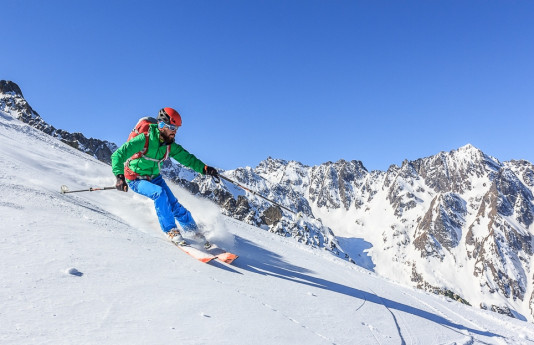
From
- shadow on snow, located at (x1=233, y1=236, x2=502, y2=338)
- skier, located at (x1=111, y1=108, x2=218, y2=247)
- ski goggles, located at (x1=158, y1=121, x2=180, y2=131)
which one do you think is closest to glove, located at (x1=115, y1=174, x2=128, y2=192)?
skier, located at (x1=111, y1=108, x2=218, y2=247)

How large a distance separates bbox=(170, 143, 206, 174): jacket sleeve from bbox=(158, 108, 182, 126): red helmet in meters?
0.95

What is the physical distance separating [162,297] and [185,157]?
541 cm

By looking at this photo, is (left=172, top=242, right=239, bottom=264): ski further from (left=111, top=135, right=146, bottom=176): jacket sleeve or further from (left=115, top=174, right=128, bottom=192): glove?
(left=111, top=135, right=146, bottom=176): jacket sleeve

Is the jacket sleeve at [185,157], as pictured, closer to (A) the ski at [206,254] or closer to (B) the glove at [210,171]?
(B) the glove at [210,171]

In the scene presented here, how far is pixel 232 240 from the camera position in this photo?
29.3 ft

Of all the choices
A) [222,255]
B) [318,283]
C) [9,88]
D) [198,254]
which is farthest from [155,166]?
[9,88]

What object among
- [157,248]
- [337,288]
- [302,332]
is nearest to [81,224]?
[157,248]

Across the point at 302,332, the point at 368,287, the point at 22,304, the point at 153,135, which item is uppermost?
the point at 153,135

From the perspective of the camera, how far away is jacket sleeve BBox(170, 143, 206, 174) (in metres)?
8.73

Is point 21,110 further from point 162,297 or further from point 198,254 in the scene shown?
point 162,297

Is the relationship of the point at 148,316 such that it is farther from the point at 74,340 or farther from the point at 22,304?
the point at 22,304

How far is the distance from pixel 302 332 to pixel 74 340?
245 centimetres

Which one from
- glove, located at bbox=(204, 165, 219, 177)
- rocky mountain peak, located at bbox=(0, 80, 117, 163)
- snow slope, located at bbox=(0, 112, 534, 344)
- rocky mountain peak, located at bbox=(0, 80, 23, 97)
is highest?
rocky mountain peak, located at bbox=(0, 80, 23, 97)

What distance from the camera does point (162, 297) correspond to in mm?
3949
